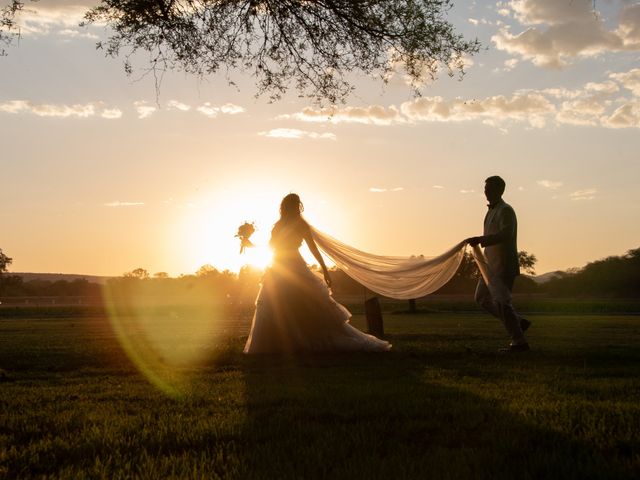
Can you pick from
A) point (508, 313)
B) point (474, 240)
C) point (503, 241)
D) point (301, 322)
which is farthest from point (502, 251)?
point (301, 322)

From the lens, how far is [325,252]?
50.5 feet

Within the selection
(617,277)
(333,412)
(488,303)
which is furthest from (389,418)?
(617,277)

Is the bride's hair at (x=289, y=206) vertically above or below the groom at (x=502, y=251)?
above

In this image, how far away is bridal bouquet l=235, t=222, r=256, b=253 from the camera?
15359 mm

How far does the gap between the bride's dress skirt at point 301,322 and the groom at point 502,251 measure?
8.41ft

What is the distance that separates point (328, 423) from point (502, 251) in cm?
843

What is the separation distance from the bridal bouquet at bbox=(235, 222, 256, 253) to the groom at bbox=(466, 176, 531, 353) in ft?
16.6

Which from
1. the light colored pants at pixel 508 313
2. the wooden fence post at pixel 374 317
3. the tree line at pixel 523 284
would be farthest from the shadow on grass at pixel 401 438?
the tree line at pixel 523 284

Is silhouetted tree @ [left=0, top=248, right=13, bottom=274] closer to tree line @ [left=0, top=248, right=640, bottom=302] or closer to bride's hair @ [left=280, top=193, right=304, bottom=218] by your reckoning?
tree line @ [left=0, top=248, right=640, bottom=302]

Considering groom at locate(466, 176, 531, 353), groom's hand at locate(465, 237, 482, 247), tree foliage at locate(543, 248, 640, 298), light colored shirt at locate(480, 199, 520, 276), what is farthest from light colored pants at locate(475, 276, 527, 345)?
tree foliage at locate(543, 248, 640, 298)

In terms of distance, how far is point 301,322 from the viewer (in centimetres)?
1353

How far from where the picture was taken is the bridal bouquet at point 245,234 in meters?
15.4

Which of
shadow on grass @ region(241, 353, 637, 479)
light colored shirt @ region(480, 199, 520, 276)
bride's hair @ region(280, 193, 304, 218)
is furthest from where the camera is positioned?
bride's hair @ region(280, 193, 304, 218)

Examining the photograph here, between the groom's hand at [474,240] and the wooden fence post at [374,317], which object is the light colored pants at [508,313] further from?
the wooden fence post at [374,317]
